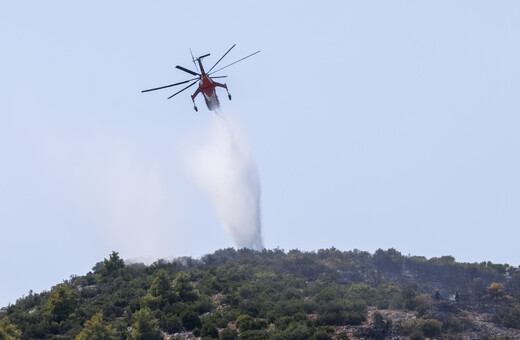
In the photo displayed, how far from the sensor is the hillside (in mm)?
45844

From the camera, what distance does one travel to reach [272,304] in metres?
53.3

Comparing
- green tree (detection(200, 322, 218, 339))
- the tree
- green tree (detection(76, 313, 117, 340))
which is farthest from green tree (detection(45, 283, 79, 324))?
the tree

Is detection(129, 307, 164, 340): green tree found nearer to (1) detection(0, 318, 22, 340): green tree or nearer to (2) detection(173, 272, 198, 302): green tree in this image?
(1) detection(0, 318, 22, 340): green tree

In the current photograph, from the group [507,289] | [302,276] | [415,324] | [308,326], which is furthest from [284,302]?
[507,289]

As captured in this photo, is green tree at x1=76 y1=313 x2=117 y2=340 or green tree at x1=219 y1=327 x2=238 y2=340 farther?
green tree at x1=219 y1=327 x2=238 y2=340

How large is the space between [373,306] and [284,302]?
664 centimetres

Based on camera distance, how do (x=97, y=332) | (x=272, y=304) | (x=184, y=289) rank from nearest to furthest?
(x=97, y=332) < (x=272, y=304) < (x=184, y=289)

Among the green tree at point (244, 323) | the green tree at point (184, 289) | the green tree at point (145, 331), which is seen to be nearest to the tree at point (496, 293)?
the green tree at point (244, 323)

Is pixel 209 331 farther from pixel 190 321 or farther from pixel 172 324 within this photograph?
pixel 172 324

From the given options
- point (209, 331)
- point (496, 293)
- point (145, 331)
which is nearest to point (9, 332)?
point (145, 331)

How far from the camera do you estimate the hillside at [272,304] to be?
45844 millimetres

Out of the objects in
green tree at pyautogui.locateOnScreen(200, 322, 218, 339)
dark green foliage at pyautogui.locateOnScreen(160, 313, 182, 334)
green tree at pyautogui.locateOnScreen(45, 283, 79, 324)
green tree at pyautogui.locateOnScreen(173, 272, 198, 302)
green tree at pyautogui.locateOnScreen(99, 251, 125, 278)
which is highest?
green tree at pyautogui.locateOnScreen(99, 251, 125, 278)

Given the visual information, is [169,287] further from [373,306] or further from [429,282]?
[429,282]

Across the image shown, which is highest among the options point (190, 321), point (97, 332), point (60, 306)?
point (60, 306)
